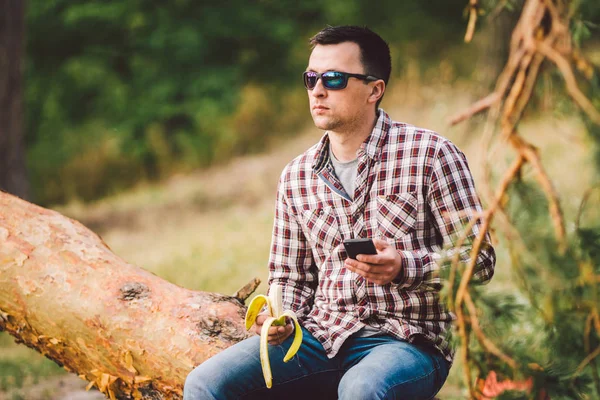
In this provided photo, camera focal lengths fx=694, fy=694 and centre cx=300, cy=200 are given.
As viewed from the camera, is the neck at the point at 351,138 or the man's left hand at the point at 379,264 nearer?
the man's left hand at the point at 379,264

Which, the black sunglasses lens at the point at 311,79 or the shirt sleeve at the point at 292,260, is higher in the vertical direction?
the black sunglasses lens at the point at 311,79

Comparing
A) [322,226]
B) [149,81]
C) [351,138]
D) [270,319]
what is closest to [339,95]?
[351,138]

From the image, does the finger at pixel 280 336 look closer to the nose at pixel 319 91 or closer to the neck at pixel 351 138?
the neck at pixel 351 138

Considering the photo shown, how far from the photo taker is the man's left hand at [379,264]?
229cm

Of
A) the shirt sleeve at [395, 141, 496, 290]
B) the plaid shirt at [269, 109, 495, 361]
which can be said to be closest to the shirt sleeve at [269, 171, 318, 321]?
the plaid shirt at [269, 109, 495, 361]

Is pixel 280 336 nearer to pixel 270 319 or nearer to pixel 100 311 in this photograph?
pixel 270 319

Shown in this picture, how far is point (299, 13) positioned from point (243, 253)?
6.46 meters

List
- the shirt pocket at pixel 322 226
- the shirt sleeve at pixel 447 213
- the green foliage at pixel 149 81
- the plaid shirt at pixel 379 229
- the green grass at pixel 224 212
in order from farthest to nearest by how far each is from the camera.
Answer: the green foliage at pixel 149 81, the green grass at pixel 224 212, the shirt pocket at pixel 322 226, the plaid shirt at pixel 379 229, the shirt sleeve at pixel 447 213

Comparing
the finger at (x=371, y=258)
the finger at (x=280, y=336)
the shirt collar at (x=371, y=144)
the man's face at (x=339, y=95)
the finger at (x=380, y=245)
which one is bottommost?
the finger at (x=280, y=336)

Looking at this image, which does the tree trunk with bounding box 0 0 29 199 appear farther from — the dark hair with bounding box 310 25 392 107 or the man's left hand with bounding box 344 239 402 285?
the man's left hand with bounding box 344 239 402 285

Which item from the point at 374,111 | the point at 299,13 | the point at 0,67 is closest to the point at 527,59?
the point at 374,111

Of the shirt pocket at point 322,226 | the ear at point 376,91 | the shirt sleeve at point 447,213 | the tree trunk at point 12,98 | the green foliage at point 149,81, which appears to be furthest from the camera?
the green foliage at point 149,81

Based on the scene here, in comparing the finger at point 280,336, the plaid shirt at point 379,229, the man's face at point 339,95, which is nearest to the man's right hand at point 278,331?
the finger at point 280,336

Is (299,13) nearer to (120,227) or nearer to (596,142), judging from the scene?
(120,227)
